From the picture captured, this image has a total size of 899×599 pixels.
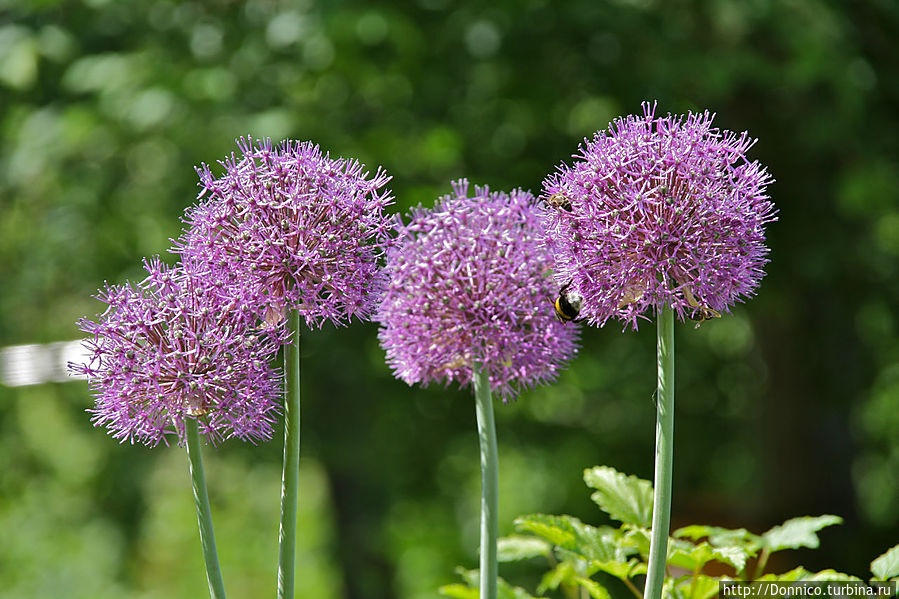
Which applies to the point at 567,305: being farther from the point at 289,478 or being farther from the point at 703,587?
the point at 703,587

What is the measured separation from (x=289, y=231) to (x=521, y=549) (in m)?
1.31

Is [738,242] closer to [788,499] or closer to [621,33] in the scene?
[621,33]

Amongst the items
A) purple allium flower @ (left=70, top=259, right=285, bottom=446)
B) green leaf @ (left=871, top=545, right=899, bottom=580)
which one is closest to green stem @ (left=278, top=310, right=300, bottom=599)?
purple allium flower @ (left=70, top=259, right=285, bottom=446)

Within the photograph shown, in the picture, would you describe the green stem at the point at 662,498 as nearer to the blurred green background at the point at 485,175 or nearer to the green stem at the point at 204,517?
the green stem at the point at 204,517

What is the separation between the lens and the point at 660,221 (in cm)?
186

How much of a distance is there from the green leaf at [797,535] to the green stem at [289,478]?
1.28m

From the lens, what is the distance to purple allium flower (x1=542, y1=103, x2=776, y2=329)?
6.16ft

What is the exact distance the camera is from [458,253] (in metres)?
2.17

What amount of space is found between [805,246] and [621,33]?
6.69 feet

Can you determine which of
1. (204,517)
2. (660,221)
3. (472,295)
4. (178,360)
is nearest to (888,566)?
(660,221)

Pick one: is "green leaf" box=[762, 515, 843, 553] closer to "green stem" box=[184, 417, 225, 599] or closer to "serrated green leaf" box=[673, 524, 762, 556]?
"serrated green leaf" box=[673, 524, 762, 556]

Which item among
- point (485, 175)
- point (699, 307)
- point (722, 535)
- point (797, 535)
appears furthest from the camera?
point (485, 175)

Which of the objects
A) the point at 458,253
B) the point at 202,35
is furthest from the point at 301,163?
the point at 202,35

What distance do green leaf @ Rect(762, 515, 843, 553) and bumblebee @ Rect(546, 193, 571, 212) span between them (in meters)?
1.05
